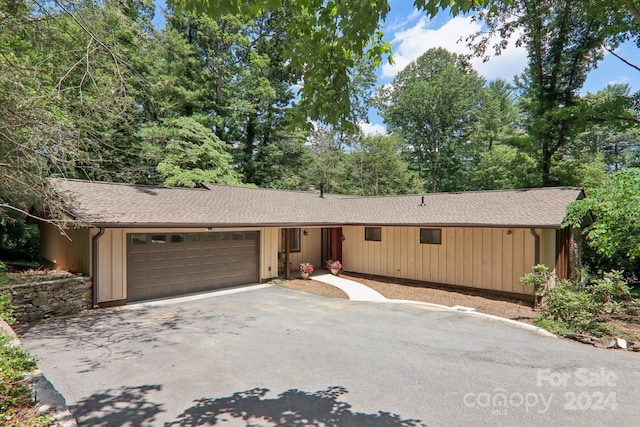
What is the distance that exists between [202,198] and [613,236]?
12.9 m

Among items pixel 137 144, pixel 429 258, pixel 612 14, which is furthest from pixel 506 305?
pixel 137 144

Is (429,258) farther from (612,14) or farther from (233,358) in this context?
(612,14)

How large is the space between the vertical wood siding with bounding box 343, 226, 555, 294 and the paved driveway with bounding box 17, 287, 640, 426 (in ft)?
10.8

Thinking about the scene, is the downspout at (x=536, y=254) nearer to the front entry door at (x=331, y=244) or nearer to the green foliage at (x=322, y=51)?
the front entry door at (x=331, y=244)

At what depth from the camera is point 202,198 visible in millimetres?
13305

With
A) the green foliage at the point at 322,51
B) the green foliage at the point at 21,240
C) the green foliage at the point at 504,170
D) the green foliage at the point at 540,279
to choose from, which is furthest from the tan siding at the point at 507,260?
the green foliage at the point at 21,240

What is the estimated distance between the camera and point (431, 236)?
13.0 metres

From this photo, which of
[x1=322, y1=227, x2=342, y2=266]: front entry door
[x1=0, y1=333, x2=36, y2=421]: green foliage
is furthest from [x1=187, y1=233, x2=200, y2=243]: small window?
[x1=322, y1=227, x2=342, y2=266]: front entry door

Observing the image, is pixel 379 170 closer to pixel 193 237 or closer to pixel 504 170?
pixel 504 170

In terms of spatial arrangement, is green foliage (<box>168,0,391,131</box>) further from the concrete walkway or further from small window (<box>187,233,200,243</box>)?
small window (<box>187,233,200,243</box>)

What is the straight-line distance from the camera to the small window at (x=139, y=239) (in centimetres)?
990

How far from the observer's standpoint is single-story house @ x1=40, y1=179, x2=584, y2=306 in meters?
9.59

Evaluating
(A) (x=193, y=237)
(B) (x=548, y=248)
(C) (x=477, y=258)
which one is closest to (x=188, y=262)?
(A) (x=193, y=237)

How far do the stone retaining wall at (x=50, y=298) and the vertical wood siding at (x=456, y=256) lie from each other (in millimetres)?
10147
